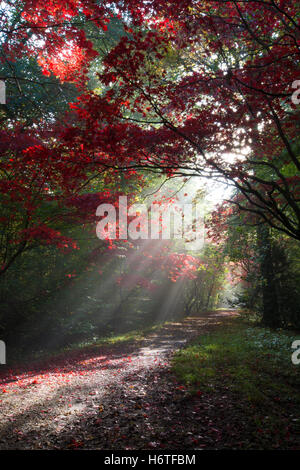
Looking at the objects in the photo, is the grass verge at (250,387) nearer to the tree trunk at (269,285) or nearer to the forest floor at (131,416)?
the forest floor at (131,416)

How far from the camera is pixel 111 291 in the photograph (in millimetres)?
20281

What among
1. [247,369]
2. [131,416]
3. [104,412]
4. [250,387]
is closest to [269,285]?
[247,369]

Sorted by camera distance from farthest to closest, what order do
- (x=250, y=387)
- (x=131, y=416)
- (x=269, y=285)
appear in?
(x=269, y=285) < (x=250, y=387) < (x=131, y=416)

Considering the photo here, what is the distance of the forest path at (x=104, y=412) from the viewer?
3951 mm

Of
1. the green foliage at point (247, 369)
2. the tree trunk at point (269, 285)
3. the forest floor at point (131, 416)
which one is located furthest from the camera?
the tree trunk at point (269, 285)

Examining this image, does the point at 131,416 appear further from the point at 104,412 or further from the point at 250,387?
the point at 250,387

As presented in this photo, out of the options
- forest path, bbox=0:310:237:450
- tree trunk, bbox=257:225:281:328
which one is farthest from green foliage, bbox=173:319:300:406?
tree trunk, bbox=257:225:281:328

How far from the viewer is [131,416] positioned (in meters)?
4.70

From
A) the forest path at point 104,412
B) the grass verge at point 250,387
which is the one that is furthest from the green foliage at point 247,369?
the forest path at point 104,412

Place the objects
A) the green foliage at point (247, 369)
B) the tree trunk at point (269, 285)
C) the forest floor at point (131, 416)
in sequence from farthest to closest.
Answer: the tree trunk at point (269, 285) → the green foliage at point (247, 369) → the forest floor at point (131, 416)

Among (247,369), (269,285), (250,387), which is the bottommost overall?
(247,369)

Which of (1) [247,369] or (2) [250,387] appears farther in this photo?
(1) [247,369]

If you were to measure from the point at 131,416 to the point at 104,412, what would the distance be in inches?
19.9

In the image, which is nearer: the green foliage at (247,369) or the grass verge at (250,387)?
the grass verge at (250,387)
